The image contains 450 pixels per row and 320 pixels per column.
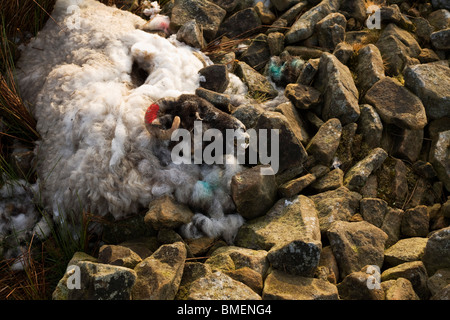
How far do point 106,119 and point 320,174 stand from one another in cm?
203

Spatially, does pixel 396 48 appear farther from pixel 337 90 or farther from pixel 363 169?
pixel 363 169

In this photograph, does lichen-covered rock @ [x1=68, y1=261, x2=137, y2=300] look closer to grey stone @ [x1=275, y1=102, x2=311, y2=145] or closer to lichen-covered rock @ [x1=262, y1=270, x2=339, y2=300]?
lichen-covered rock @ [x1=262, y1=270, x2=339, y2=300]

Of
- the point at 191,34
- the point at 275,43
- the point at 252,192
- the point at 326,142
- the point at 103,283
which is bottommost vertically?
the point at 252,192

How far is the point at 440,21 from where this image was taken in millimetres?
5375

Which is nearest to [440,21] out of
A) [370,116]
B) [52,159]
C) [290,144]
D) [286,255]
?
[370,116]

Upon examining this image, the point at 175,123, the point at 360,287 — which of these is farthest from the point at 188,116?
the point at 360,287

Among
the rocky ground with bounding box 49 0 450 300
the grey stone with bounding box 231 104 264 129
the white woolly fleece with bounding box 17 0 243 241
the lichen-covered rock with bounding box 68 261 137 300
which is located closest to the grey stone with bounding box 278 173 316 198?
the rocky ground with bounding box 49 0 450 300

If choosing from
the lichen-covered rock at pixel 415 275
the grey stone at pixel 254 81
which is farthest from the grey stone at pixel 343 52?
the lichen-covered rock at pixel 415 275

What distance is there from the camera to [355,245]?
3484mm

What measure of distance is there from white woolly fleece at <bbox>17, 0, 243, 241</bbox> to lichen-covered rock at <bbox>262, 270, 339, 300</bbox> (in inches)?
30.6

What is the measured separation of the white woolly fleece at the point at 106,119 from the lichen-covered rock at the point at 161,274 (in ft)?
1.68

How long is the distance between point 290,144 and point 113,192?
64.1 inches

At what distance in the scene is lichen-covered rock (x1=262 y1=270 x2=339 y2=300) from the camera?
116 inches

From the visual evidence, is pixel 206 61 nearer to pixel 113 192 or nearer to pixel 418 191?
pixel 113 192
